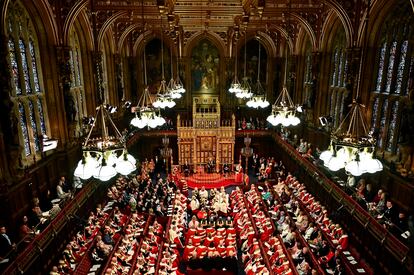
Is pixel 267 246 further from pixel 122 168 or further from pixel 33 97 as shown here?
pixel 33 97

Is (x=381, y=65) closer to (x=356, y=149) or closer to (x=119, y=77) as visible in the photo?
(x=356, y=149)

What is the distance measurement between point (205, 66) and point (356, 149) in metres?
20.5

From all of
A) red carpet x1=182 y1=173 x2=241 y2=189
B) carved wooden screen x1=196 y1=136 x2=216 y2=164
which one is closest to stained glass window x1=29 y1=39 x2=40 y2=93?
red carpet x1=182 y1=173 x2=241 y2=189

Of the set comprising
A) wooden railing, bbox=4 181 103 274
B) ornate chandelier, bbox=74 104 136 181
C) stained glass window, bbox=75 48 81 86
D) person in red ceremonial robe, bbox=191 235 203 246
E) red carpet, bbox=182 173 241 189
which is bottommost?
red carpet, bbox=182 173 241 189

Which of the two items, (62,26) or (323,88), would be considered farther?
(323,88)

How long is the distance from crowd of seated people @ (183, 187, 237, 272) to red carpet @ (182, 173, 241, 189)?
Result: 2.81 meters

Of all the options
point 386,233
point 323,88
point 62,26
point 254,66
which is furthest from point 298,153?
point 62,26

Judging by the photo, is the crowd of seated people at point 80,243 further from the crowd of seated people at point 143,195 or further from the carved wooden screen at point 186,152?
the carved wooden screen at point 186,152

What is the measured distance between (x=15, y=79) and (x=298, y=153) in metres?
13.2

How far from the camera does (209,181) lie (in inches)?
773

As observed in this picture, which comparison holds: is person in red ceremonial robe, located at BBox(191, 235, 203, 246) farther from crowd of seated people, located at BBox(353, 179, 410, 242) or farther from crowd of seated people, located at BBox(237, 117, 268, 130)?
crowd of seated people, located at BBox(237, 117, 268, 130)

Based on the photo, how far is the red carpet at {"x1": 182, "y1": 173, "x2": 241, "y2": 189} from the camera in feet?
63.6

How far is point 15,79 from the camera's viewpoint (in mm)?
11047

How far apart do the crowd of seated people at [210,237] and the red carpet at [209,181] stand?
9.23 ft
